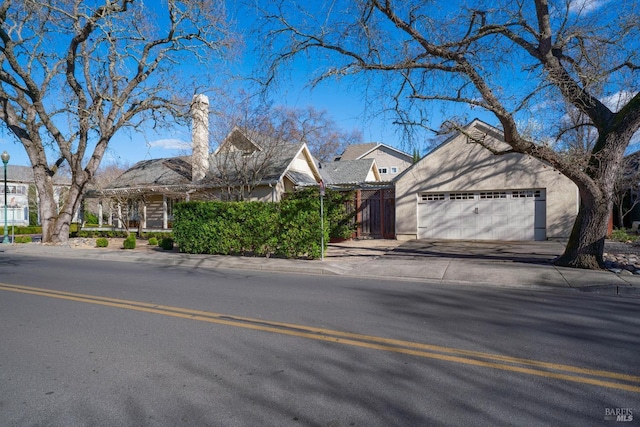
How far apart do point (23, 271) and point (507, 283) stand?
1230 centimetres

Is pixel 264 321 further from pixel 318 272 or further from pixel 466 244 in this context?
pixel 466 244

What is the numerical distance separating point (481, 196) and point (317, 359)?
589 inches

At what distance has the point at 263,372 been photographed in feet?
13.9

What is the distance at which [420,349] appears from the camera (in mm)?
4848

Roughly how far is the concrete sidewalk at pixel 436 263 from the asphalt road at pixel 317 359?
49.5 inches

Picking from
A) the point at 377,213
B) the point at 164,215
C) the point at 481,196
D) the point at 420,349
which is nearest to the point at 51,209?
the point at 164,215

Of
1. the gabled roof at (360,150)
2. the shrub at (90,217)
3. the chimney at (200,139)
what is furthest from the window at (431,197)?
the shrub at (90,217)

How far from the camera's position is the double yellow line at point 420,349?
4.00 metres

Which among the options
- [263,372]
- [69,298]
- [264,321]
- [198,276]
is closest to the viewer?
[263,372]

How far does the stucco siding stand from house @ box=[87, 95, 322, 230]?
18.7ft

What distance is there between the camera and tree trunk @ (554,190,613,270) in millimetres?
9984

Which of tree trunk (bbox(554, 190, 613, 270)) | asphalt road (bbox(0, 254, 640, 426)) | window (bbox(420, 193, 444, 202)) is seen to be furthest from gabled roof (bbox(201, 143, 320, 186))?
tree trunk (bbox(554, 190, 613, 270))

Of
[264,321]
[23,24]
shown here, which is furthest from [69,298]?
[23,24]

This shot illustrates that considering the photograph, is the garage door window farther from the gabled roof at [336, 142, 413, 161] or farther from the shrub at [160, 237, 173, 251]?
the gabled roof at [336, 142, 413, 161]
